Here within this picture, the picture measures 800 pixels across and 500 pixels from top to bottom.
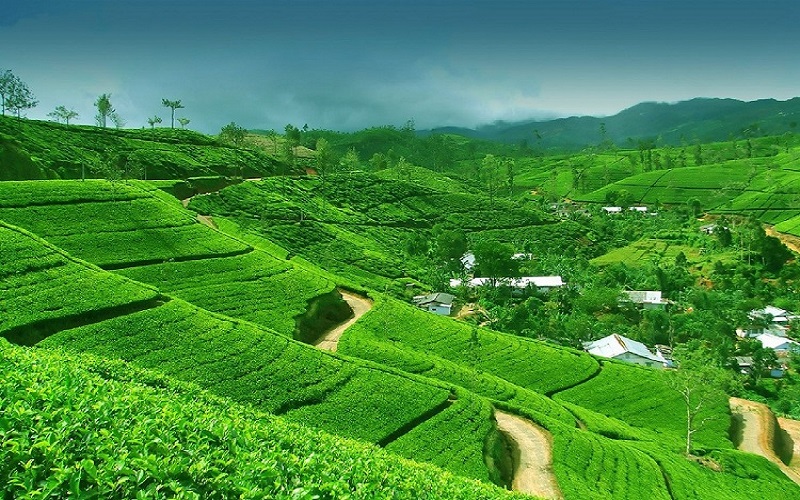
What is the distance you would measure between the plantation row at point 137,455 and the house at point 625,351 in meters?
59.7

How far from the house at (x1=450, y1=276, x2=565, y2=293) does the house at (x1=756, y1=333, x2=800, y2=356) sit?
97.8 feet

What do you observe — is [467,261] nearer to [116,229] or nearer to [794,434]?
[794,434]

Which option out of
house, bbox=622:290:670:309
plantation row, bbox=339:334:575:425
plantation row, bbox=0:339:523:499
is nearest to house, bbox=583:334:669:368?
house, bbox=622:290:670:309

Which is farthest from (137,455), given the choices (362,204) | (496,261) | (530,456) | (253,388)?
(362,204)

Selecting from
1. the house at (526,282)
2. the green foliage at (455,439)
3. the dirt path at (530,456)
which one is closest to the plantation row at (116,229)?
the green foliage at (455,439)

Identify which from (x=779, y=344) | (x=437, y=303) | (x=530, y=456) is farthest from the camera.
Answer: (x=779, y=344)

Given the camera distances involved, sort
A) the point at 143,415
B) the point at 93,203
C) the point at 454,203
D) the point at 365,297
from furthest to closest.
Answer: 1. the point at 454,203
2. the point at 365,297
3. the point at 93,203
4. the point at 143,415

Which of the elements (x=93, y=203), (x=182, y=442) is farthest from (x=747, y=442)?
(x=93, y=203)

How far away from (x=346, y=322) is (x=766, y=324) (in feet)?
233

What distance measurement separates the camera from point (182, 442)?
873 cm

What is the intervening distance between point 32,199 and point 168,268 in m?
14.8

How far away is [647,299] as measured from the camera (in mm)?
89812

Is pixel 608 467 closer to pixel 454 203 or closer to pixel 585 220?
pixel 454 203

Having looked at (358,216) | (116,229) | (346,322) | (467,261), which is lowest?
(467,261)
